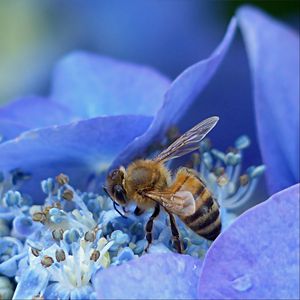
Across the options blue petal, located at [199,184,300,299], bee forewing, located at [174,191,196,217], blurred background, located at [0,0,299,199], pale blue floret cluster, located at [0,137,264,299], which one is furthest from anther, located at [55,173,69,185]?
blurred background, located at [0,0,299,199]

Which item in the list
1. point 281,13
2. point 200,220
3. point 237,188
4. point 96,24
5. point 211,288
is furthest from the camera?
point 96,24

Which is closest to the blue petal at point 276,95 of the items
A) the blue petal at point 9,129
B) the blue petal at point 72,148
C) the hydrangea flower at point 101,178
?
the hydrangea flower at point 101,178

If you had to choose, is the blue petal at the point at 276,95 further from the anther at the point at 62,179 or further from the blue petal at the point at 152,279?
the blue petal at the point at 152,279

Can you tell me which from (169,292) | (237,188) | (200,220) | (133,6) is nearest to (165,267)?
(169,292)

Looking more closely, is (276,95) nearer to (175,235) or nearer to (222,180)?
(222,180)

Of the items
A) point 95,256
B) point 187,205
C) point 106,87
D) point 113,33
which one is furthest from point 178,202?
point 113,33

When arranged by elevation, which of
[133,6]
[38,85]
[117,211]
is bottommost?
[38,85]

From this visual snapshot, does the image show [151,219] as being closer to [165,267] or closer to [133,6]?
[165,267]
